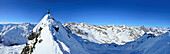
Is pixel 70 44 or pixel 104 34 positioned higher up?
pixel 104 34

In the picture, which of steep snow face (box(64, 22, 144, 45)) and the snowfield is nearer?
the snowfield

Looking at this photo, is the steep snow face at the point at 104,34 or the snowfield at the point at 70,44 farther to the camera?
the steep snow face at the point at 104,34

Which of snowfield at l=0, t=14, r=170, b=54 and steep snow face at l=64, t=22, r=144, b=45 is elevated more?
steep snow face at l=64, t=22, r=144, b=45

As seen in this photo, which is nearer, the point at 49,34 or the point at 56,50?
the point at 56,50

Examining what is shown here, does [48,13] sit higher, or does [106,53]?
[48,13]

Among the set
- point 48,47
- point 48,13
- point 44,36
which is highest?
point 48,13

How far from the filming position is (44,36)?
63.7 ft

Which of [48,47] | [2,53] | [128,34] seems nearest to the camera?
Result: [48,47]

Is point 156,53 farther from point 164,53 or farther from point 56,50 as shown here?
point 56,50

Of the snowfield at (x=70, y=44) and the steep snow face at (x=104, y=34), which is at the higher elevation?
the steep snow face at (x=104, y=34)

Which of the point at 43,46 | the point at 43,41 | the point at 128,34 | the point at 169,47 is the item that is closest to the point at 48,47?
the point at 43,46

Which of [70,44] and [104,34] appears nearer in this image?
[70,44]

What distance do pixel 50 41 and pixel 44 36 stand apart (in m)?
2.85

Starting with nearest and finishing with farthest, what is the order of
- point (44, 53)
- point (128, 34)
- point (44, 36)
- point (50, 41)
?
1. point (44, 53)
2. point (50, 41)
3. point (44, 36)
4. point (128, 34)
